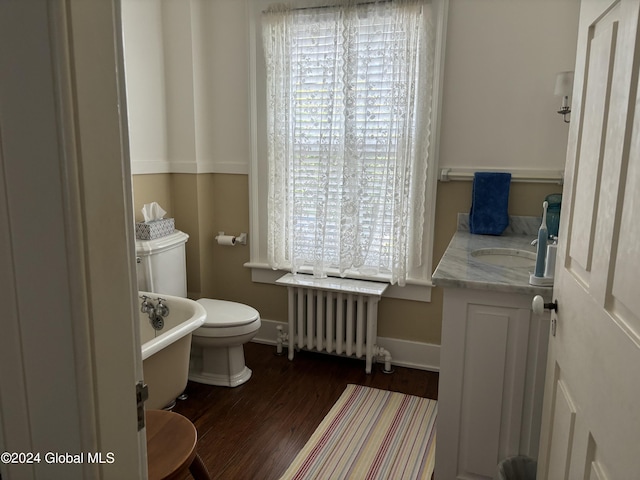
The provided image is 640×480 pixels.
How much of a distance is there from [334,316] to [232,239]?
0.94 meters

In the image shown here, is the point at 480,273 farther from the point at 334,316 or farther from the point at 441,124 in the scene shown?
the point at 334,316

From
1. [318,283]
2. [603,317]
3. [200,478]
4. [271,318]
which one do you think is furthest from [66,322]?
[271,318]

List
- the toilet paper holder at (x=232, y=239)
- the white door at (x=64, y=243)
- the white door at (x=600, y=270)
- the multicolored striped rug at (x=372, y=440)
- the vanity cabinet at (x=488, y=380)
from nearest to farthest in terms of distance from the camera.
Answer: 1. the white door at (x=64, y=243)
2. the white door at (x=600, y=270)
3. the vanity cabinet at (x=488, y=380)
4. the multicolored striped rug at (x=372, y=440)
5. the toilet paper holder at (x=232, y=239)

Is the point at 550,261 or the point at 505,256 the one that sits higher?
the point at 550,261

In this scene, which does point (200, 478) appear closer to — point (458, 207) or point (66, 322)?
point (66, 322)

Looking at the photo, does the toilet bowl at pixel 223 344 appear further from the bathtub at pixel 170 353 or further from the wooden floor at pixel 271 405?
the bathtub at pixel 170 353

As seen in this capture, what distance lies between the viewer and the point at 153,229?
2902mm

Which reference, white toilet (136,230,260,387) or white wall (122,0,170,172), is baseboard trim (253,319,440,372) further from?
white wall (122,0,170,172)

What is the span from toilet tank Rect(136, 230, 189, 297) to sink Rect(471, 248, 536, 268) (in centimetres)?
185

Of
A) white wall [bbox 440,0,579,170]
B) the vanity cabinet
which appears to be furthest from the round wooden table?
white wall [bbox 440,0,579,170]

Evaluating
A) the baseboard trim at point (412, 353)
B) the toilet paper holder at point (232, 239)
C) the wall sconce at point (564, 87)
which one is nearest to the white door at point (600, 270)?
the wall sconce at point (564, 87)

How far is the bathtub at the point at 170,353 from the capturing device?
2.22 m

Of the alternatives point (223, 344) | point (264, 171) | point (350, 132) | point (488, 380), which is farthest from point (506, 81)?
point (223, 344)

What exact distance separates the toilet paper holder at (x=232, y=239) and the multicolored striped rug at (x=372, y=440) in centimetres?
132
